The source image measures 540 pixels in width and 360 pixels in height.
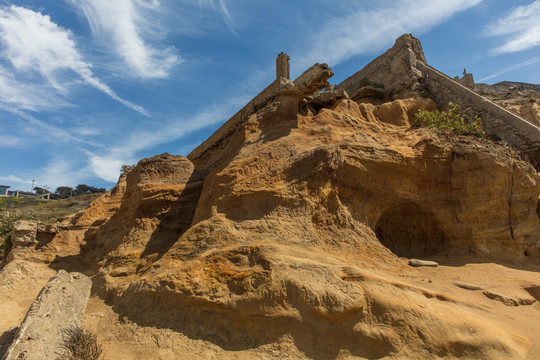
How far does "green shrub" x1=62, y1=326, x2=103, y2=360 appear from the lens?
412cm

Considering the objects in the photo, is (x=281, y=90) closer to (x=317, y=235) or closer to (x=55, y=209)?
(x=317, y=235)

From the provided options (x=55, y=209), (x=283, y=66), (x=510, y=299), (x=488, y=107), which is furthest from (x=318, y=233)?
(x=55, y=209)

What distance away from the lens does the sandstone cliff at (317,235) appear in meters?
4.33

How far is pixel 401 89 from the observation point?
42.3 feet

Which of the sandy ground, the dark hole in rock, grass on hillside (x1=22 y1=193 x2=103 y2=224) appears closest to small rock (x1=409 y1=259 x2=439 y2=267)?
the sandy ground

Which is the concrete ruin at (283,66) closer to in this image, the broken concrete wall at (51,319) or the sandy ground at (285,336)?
the sandy ground at (285,336)

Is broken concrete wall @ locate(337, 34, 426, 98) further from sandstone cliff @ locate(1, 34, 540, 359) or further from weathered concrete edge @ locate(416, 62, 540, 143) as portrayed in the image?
sandstone cliff @ locate(1, 34, 540, 359)

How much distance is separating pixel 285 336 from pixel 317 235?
1.94 metres

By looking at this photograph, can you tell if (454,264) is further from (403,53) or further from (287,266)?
(403,53)

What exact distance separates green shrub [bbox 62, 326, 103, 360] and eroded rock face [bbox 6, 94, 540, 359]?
0.72m

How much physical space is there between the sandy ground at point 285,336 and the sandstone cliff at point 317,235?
0.47 ft

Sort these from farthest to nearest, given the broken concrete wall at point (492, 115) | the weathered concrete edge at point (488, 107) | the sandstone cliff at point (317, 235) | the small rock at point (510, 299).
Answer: the weathered concrete edge at point (488, 107) → the broken concrete wall at point (492, 115) → the small rock at point (510, 299) → the sandstone cliff at point (317, 235)

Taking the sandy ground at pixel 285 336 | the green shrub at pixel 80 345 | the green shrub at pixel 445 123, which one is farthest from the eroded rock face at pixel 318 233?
the green shrub at pixel 80 345

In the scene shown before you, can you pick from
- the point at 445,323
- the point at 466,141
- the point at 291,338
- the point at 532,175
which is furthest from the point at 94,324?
the point at 532,175
